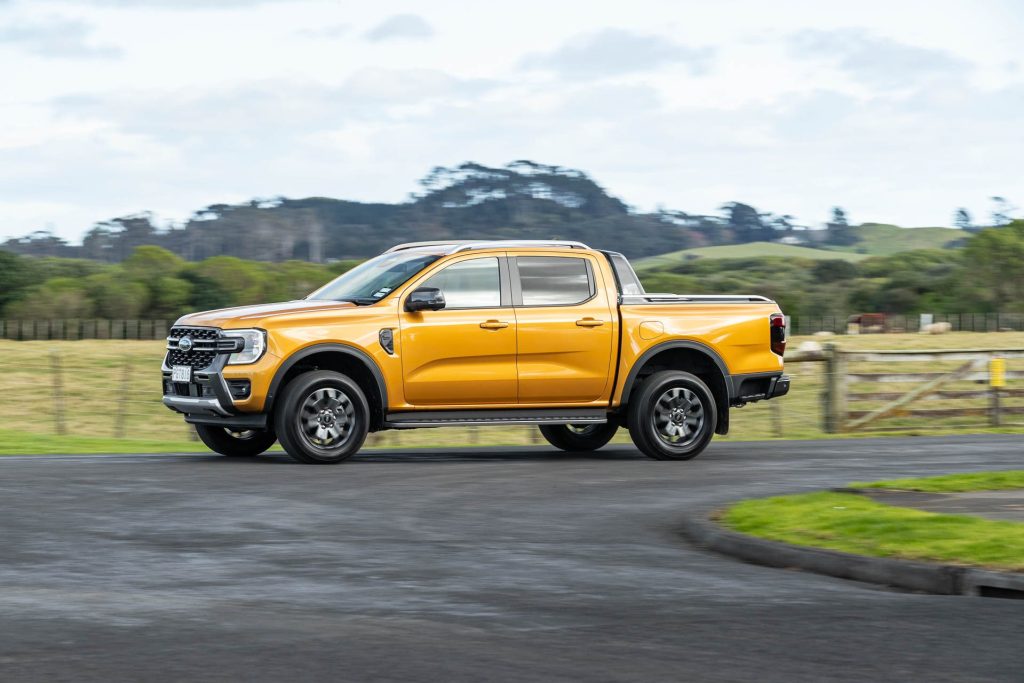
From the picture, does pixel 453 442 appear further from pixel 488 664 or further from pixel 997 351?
pixel 488 664

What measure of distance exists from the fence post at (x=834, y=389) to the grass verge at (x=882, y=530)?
1224 cm

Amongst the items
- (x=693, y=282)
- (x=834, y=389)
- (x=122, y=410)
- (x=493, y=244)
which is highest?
(x=693, y=282)

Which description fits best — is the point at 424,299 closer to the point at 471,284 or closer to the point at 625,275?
the point at 471,284

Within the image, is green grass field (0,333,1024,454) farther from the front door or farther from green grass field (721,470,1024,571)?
green grass field (721,470,1024,571)

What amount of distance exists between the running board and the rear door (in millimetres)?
116

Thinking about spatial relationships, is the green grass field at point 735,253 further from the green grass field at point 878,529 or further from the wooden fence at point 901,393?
the green grass field at point 878,529

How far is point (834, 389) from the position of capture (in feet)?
76.2

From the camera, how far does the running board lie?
47.5 feet

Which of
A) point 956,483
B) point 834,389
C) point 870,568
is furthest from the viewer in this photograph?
point 834,389

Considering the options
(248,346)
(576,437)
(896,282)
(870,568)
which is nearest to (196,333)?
(248,346)

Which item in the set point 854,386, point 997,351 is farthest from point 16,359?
point 997,351

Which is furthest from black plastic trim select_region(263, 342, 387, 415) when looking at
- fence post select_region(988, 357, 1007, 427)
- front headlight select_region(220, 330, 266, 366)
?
fence post select_region(988, 357, 1007, 427)

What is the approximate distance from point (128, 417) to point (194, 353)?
Result: 22973 mm

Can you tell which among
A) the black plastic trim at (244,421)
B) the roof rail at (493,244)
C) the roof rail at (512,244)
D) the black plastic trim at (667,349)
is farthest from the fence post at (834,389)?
the black plastic trim at (244,421)
